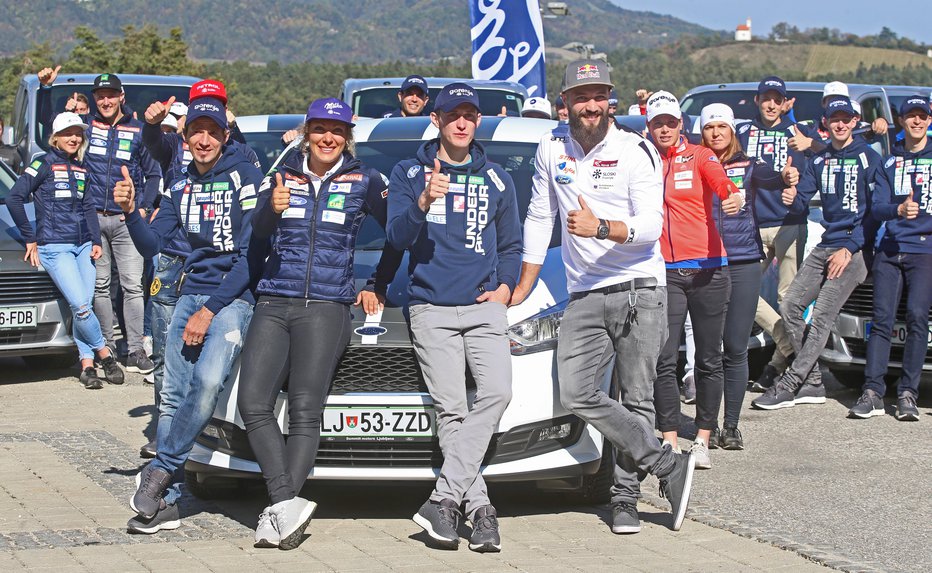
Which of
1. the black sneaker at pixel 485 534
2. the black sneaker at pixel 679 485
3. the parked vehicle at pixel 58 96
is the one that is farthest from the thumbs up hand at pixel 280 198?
the parked vehicle at pixel 58 96

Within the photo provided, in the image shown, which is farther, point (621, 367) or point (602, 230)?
point (621, 367)

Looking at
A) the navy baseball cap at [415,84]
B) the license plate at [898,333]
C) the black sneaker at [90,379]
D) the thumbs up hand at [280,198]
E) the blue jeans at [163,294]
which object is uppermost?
the navy baseball cap at [415,84]

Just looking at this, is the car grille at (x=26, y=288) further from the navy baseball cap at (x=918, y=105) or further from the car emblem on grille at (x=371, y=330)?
the navy baseball cap at (x=918, y=105)

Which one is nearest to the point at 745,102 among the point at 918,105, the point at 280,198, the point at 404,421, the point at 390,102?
the point at 390,102

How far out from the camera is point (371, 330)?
637 centimetres

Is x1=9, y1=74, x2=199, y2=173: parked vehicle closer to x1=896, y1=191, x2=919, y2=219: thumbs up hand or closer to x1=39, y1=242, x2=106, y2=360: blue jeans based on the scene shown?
x1=39, y1=242, x2=106, y2=360: blue jeans

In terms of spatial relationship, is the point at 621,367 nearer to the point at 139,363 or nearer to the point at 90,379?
the point at 90,379

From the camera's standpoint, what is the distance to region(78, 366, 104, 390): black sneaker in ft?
35.0

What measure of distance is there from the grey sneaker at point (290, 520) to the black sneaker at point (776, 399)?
191 inches

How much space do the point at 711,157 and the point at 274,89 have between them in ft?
209

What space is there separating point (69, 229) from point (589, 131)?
5.70m

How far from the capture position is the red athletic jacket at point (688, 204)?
7707 mm

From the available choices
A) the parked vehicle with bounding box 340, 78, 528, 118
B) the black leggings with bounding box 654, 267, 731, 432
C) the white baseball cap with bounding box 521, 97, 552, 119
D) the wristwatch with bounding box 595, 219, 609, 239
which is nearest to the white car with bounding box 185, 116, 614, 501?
the wristwatch with bounding box 595, 219, 609, 239

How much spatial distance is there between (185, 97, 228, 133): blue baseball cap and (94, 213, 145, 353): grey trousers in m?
4.78
